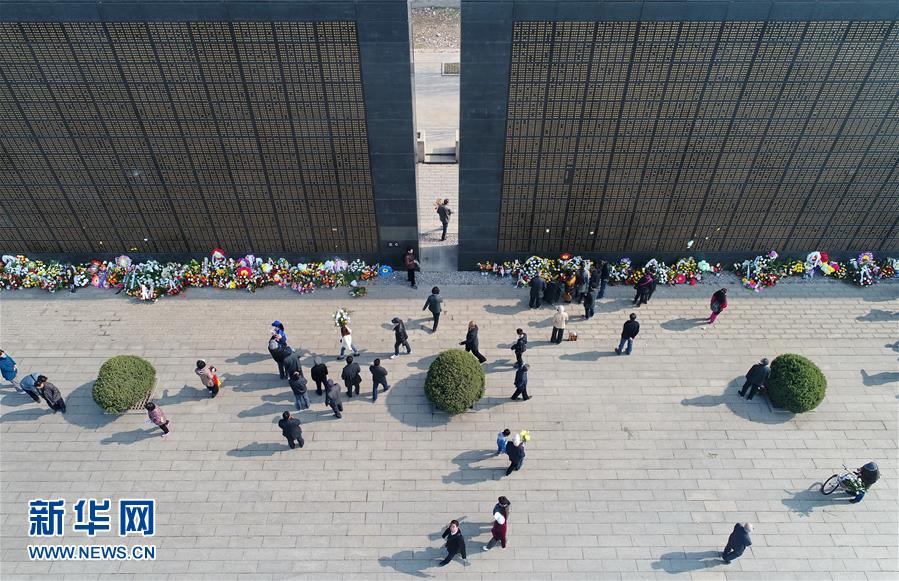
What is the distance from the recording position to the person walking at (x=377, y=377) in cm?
1361

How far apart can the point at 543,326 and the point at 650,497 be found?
557cm

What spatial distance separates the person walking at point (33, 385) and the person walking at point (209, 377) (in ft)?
11.9

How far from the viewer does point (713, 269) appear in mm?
18078

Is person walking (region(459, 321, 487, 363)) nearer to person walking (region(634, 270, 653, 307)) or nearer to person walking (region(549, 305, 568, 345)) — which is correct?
person walking (region(549, 305, 568, 345))

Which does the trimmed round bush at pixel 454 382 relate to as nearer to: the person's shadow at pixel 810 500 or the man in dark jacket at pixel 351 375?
the man in dark jacket at pixel 351 375

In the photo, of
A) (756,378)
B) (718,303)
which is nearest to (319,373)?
(756,378)

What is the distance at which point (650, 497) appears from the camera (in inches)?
496

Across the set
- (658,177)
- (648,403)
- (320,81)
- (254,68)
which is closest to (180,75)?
(254,68)

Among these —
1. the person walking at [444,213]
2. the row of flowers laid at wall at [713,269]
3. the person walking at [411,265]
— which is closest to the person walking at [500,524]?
the person walking at [411,265]

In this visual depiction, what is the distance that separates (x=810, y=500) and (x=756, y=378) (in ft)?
Answer: 9.54

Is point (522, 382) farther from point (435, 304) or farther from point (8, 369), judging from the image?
point (8, 369)

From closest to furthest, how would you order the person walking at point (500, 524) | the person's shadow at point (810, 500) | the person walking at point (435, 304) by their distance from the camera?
the person walking at point (500, 524), the person's shadow at point (810, 500), the person walking at point (435, 304)

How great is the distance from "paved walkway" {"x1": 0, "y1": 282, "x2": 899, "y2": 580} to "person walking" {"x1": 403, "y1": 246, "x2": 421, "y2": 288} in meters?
0.56

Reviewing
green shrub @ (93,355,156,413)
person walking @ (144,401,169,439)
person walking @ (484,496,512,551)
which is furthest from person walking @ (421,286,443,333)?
green shrub @ (93,355,156,413)
